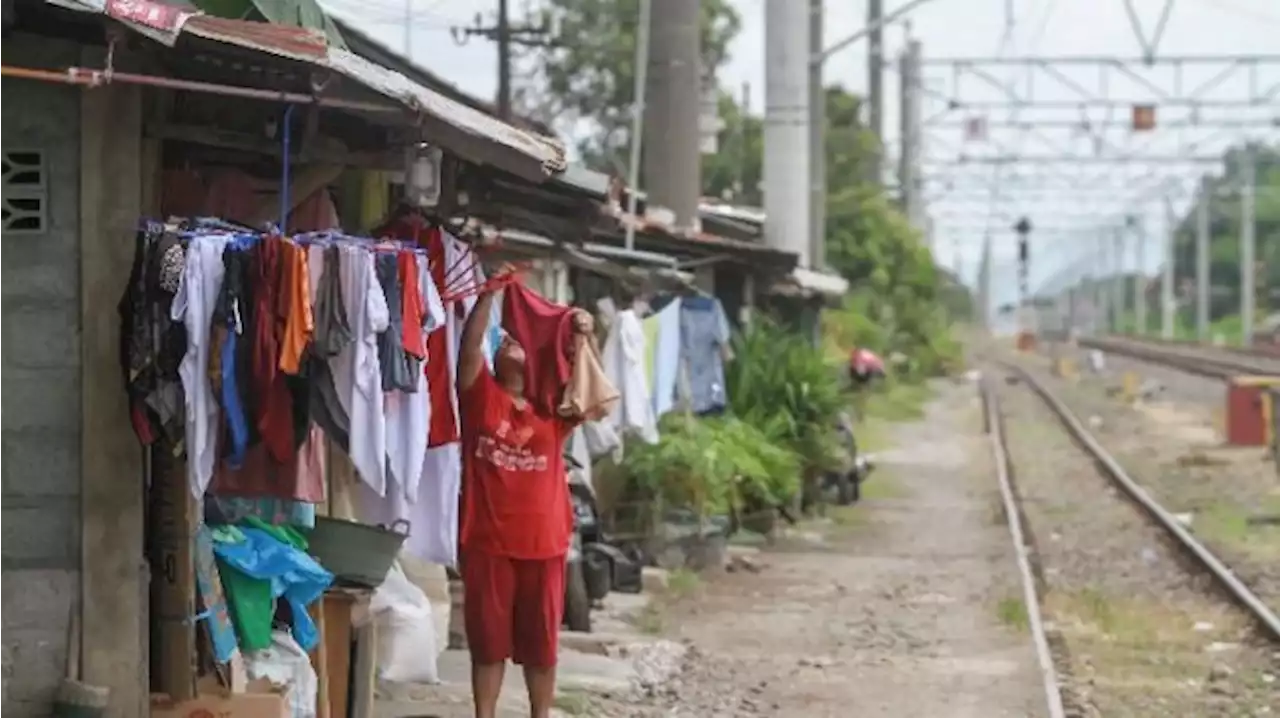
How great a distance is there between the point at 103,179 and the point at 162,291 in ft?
1.52

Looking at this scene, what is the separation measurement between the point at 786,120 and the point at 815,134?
203 inches

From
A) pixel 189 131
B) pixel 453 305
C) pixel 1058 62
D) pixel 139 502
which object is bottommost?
pixel 139 502

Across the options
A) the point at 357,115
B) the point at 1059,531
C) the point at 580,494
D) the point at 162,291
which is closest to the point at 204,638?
the point at 162,291

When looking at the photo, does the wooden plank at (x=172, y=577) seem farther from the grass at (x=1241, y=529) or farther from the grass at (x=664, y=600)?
the grass at (x=1241, y=529)

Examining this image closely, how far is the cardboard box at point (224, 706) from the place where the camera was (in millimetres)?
8016

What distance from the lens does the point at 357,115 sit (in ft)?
26.7

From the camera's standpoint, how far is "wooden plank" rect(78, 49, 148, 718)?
766cm

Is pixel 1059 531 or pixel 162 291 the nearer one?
pixel 162 291

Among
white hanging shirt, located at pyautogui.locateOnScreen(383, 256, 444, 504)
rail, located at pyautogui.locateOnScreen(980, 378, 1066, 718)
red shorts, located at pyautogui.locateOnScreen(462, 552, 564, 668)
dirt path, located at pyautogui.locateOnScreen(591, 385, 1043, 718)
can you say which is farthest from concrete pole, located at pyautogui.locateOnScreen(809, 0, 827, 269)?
white hanging shirt, located at pyautogui.locateOnScreen(383, 256, 444, 504)

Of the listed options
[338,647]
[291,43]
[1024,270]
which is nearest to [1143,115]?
[338,647]

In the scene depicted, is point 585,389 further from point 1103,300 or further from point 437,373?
point 1103,300

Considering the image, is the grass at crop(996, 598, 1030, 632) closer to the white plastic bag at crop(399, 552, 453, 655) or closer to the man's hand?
the white plastic bag at crop(399, 552, 453, 655)

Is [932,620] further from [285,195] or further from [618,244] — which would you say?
[285,195]

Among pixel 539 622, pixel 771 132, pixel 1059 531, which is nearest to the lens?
pixel 539 622
